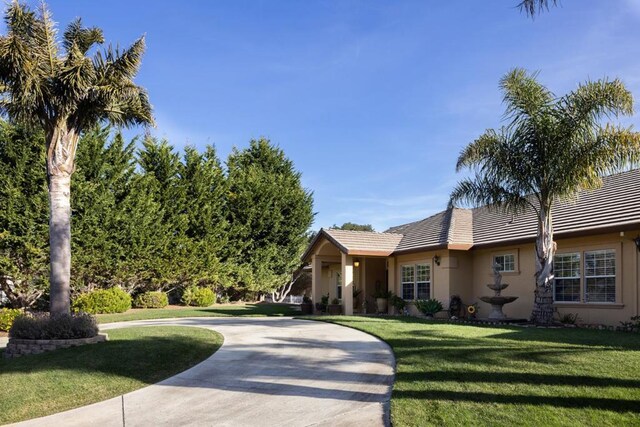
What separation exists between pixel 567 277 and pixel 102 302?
1766 centimetres

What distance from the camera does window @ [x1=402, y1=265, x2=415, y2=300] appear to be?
22458 millimetres

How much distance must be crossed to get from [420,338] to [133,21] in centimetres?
1163

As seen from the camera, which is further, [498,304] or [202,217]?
[202,217]

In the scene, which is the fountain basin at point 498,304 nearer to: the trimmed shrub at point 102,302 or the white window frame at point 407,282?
the white window frame at point 407,282

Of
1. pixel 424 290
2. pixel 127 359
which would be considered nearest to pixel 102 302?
pixel 127 359

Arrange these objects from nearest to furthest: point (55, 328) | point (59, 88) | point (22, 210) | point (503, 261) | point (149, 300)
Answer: point (55, 328)
point (59, 88)
point (503, 261)
point (22, 210)
point (149, 300)

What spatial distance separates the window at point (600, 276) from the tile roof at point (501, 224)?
99cm

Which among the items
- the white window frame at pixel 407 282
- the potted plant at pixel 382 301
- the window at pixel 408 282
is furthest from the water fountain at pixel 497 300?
the potted plant at pixel 382 301

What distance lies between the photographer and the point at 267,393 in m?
7.45

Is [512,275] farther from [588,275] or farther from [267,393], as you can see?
[267,393]

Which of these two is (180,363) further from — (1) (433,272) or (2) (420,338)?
(1) (433,272)

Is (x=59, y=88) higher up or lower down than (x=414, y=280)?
higher up

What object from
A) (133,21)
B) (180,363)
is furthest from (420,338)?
(133,21)

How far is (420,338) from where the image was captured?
36.5 ft
